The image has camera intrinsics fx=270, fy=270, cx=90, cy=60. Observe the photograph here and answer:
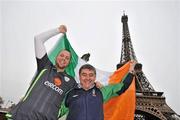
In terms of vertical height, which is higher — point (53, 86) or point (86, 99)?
point (53, 86)

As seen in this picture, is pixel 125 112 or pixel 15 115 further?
pixel 125 112

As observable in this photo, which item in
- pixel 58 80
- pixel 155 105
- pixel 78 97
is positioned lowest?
pixel 155 105

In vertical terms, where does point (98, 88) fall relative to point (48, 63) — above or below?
below

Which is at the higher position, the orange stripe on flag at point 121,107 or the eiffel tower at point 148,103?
the orange stripe on flag at point 121,107

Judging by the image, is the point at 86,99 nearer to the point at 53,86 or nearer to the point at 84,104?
the point at 84,104

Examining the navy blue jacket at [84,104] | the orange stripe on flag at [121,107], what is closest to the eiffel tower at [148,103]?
the orange stripe on flag at [121,107]

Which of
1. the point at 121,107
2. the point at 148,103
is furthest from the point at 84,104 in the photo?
the point at 148,103

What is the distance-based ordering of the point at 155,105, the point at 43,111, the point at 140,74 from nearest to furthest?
the point at 43,111 → the point at 155,105 → the point at 140,74

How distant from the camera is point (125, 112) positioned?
4.72 meters

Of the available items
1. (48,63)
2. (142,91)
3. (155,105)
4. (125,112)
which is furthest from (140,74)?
(48,63)

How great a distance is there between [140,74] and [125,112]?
15.9 meters

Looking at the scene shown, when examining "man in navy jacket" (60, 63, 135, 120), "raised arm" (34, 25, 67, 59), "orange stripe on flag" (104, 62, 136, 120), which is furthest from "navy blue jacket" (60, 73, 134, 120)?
"orange stripe on flag" (104, 62, 136, 120)

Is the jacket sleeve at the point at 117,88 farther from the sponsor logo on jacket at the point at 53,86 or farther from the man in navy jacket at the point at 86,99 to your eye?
the sponsor logo on jacket at the point at 53,86

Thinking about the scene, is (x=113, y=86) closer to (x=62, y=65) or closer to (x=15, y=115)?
(x=62, y=65)
